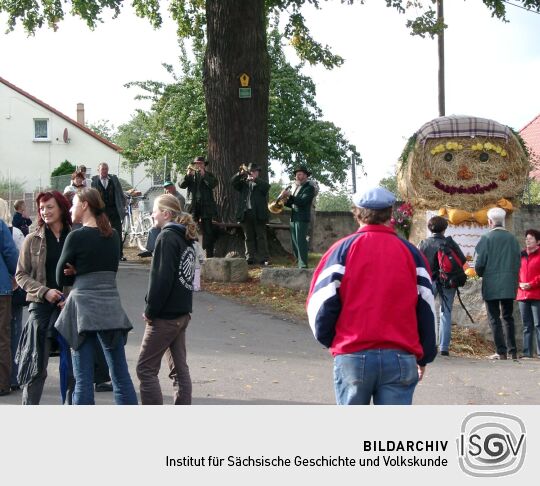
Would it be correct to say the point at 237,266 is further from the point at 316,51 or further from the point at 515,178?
the point at 316,51

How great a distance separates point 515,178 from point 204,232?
5.16 metres

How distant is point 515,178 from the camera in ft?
53.3

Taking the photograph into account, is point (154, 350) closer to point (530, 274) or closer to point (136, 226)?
point (530, 274)

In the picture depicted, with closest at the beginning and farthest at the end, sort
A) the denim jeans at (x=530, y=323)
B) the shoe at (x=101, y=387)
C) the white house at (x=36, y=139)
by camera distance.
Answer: the shoe at (x=101, y=387) → the denim jeans at (x=530, y=323) → the white house at (x=36, y=139)

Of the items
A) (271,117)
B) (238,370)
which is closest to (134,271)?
(238,370)

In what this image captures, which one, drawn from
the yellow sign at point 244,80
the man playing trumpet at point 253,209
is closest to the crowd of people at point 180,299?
the man playing trumpet at point 253,209

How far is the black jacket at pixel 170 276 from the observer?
7039 millimetres

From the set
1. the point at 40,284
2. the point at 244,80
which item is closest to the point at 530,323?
the point at 244,80

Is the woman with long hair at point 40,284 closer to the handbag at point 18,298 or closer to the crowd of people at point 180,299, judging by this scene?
the crowd of people at point 180,299

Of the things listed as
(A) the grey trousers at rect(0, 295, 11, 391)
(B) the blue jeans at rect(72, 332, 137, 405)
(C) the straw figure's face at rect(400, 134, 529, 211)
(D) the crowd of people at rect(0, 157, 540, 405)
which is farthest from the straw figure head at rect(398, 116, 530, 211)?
(B) the blue jeans at rect(72, 332, 137, 405)

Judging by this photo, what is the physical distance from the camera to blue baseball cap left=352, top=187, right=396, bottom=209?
5.09m

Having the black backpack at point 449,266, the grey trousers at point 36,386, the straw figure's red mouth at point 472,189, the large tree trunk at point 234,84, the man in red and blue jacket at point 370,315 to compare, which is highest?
the large tree trunk at point 234,84
